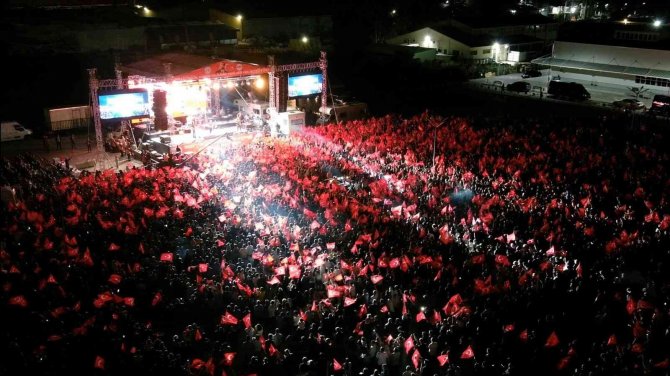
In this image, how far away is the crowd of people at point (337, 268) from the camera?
797 cm

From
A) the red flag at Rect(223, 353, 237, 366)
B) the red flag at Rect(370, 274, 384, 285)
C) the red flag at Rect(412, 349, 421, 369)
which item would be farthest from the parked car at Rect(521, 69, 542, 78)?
the red flag at Rect(223, 353, 237, 366)

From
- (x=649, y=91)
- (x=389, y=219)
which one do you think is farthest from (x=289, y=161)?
(x=649, y=91)

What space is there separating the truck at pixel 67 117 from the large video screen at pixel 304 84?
8198mm

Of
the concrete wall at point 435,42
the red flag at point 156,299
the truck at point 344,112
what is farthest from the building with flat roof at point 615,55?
the red flag at point 156,299

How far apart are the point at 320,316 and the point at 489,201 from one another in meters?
6.12

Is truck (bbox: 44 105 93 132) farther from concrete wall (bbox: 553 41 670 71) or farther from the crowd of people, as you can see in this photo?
concrete wall (bbox: 553 41 670 71)

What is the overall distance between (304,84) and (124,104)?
23.2 feet

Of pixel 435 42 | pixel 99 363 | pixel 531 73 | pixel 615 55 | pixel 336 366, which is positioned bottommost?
pixel 336 366

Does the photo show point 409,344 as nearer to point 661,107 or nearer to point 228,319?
point 228,319

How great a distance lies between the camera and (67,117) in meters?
22.2

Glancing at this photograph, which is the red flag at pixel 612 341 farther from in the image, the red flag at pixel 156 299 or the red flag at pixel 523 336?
the red flag at pixel 156 299

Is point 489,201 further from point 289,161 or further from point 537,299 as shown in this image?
point 289,161

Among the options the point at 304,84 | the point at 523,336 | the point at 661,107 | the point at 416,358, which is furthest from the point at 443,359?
the point at 661,107

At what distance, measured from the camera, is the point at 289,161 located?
1562 centimetres
